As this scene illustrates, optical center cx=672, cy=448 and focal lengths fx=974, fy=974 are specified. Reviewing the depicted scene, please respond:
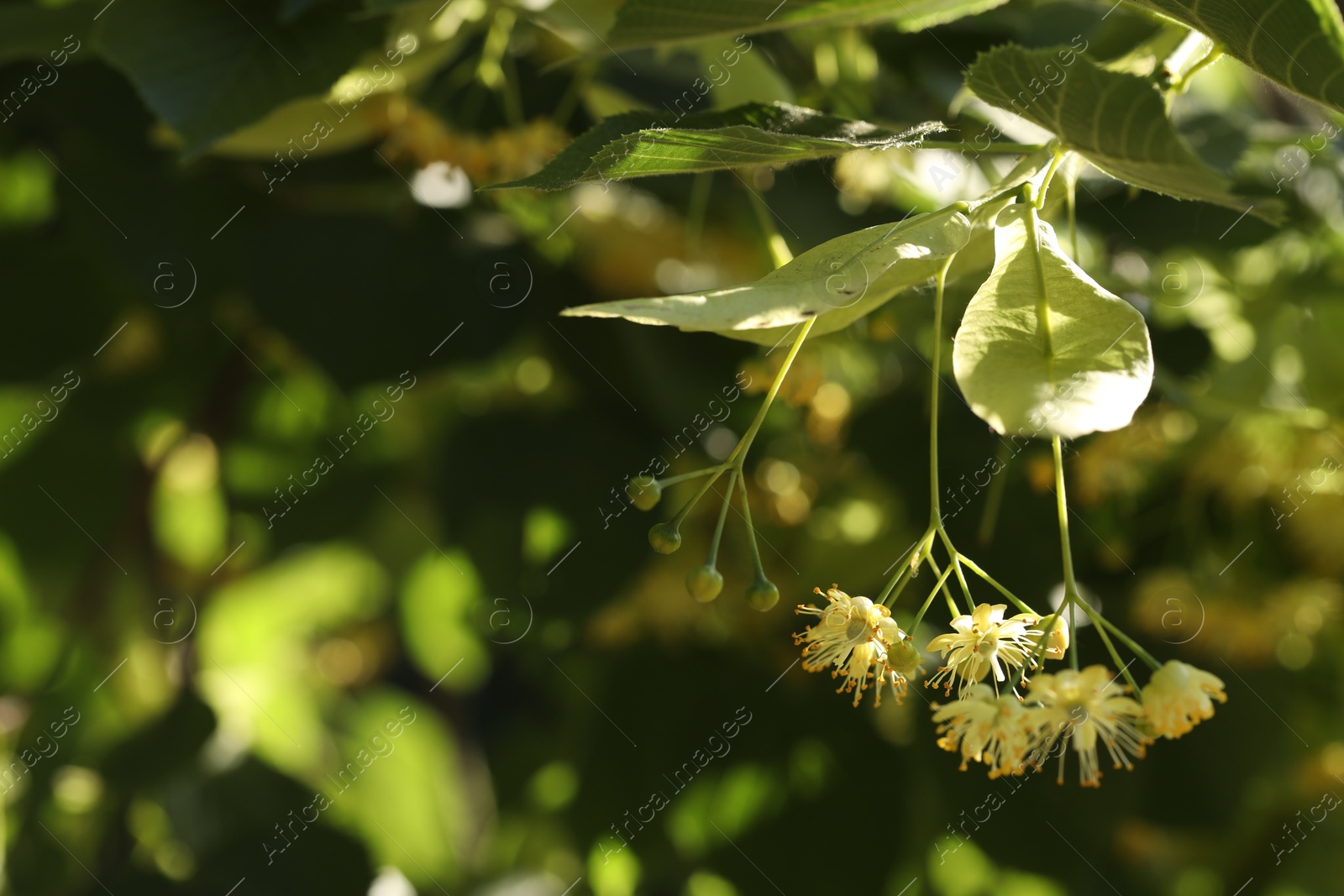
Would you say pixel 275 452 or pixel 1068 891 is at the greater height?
pixel 275 452

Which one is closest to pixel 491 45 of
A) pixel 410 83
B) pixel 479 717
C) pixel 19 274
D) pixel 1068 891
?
pixel 410 83

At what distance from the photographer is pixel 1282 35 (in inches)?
13.0

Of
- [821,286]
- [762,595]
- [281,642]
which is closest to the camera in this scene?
[821,286]

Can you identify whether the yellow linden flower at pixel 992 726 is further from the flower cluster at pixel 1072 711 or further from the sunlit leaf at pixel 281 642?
the sunlit leaf at pixel 281 642

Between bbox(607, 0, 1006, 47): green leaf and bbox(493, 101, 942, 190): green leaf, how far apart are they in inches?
3.9

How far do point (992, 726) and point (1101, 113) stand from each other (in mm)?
221

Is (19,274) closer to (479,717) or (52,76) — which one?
(52,76)

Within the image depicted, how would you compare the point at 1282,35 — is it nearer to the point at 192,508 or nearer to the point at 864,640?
the point at 864,640

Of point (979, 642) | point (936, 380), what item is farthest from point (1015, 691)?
point (936, 380)

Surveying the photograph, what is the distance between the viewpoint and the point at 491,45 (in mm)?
683

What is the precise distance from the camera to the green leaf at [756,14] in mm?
470

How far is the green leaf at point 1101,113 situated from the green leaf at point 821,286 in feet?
0.15

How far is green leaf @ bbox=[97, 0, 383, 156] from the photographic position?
1.84 feet

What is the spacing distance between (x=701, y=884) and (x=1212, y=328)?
2.25ft
